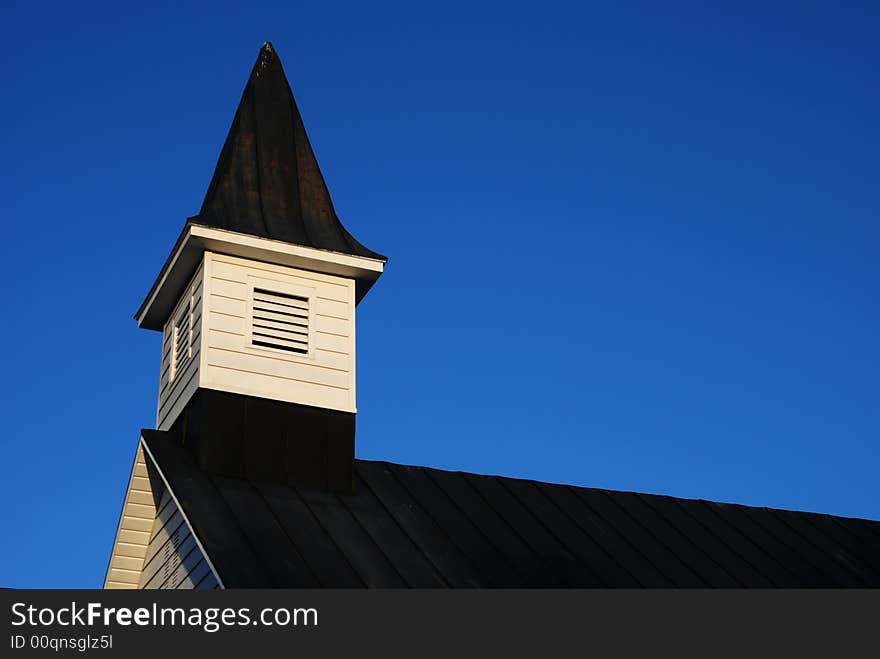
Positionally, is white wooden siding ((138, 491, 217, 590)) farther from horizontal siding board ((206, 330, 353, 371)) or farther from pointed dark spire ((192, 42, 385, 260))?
pointed dark spire ((192, 42, 385, 260))

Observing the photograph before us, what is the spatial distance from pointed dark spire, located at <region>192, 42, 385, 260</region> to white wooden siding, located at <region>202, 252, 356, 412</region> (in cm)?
57

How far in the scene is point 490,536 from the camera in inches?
707

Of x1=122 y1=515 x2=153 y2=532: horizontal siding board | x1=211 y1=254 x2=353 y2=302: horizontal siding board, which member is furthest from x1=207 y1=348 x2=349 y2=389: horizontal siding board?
x1=122 y1=515 x2=153 y2=532: horizontal siding board

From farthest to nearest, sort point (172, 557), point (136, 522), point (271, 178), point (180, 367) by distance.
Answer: point (271, 178), point (180, 367), point (136, 522), point (172, 557)

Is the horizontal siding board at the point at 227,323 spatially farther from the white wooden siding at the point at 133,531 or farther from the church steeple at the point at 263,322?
the white wooden siding at the point at 133,531

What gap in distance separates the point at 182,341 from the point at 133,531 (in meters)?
2.97

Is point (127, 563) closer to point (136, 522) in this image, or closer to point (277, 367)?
point (136, 522)

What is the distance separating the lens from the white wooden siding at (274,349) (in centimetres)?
1856

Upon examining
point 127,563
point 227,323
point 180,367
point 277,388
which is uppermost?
point 227,323

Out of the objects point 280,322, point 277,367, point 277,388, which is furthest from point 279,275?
point 277,388

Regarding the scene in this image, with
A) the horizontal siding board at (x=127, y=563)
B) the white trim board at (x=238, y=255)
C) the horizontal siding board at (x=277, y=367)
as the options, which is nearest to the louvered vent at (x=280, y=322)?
the horizontal siding board at (x=277, y=367)
